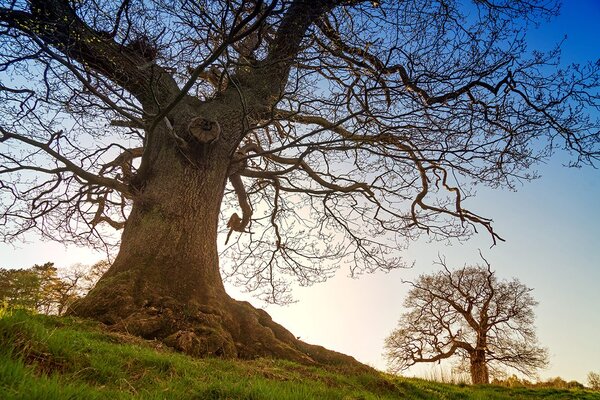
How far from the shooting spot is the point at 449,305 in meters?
17.0

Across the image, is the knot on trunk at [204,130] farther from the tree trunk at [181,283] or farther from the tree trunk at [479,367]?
the tree trunk at [479,367]

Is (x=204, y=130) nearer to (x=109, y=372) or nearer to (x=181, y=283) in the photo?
(x=181, y=283)

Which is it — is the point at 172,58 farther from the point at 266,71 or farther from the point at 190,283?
the point at 190,283

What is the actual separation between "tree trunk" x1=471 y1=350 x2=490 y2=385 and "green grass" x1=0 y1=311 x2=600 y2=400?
45.7 feet

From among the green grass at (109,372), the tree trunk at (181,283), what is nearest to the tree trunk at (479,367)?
the tree trunk at (181,283)

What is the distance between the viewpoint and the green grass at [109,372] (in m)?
1.85

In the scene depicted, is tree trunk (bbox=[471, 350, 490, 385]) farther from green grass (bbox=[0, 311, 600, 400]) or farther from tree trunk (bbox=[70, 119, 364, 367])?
green grass (bbox=[0, 311, 600, 400])

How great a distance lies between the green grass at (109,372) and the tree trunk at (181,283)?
436 millimetres

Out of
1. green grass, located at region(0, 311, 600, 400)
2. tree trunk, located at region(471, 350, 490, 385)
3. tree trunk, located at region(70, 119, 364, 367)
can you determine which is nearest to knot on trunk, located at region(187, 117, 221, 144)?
tree trunk, located at region(70, 119, 364, 367)

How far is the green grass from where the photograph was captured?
1.85 m

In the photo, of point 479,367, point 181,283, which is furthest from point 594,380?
point 181,283

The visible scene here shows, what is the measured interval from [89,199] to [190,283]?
376 centimetres

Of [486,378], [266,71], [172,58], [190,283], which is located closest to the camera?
[172,58]

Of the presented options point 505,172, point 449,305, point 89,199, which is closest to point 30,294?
point 89,199
